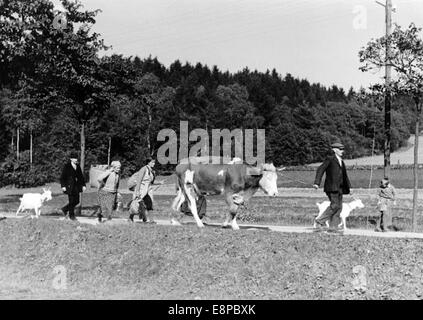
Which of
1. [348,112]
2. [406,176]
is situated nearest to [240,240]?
[406,176]

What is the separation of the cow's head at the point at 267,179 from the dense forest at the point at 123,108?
27.9ft

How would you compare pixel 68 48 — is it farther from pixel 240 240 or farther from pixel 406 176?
pixel 406 176

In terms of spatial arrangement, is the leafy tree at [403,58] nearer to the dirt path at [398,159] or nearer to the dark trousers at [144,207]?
the dark trousers at [144,207]

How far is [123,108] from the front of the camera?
87438 mm

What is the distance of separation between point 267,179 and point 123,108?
7240 centimetres

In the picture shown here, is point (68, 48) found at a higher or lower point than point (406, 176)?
higher

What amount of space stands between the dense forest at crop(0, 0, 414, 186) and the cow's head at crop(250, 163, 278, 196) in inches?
334

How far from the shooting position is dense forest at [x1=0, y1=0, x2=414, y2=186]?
95.5 ft

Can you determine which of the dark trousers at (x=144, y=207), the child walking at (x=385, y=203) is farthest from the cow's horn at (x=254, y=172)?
the child walking at (x=385, y=203)

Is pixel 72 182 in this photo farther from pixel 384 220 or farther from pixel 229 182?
pixel 384 220

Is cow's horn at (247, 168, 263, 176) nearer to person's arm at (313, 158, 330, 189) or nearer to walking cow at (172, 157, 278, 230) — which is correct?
walking cow at (172, 157, 278, 230)

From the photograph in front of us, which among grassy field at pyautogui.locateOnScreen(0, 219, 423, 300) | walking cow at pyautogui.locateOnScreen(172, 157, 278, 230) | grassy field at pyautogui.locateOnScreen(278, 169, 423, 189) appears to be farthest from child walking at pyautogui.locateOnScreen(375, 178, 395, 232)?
grassy field at pyautogui.locateOnScreen(278, 169, 423, 189)

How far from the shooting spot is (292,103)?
13800cm
